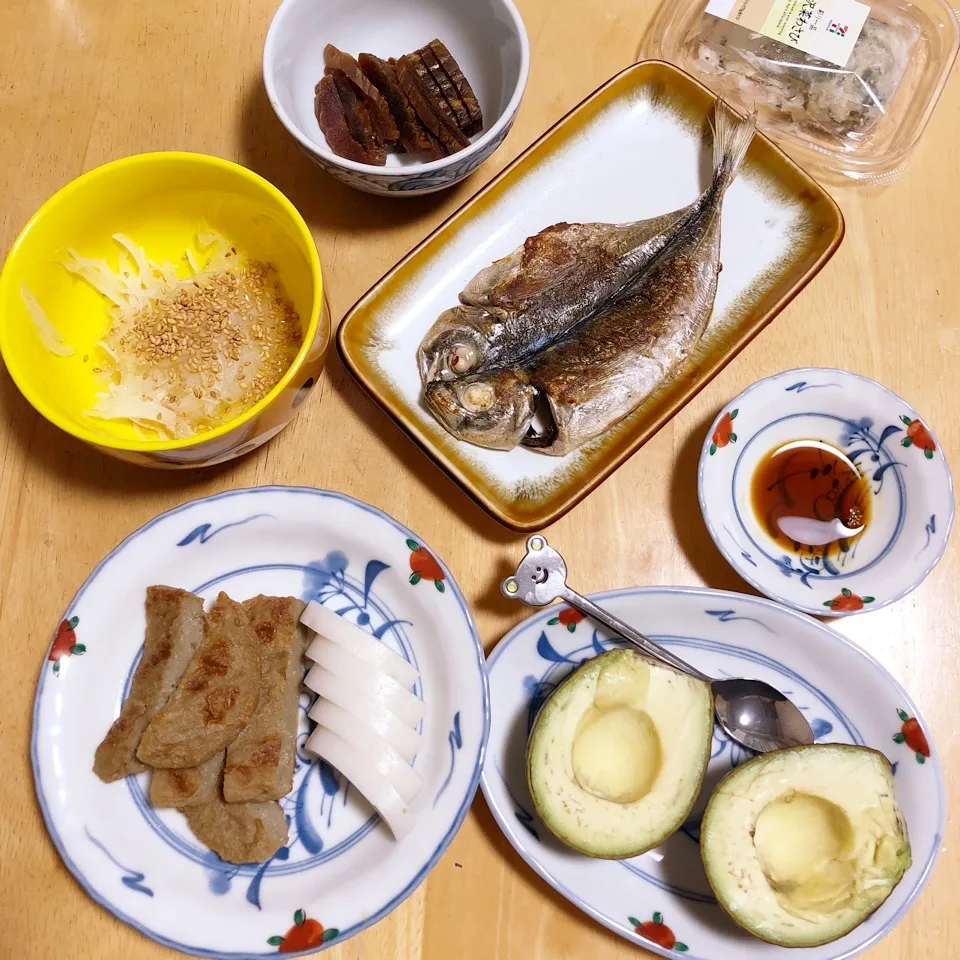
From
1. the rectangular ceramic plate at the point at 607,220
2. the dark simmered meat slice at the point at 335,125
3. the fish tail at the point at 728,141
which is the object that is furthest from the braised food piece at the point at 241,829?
the fish tail at the point at 728,141

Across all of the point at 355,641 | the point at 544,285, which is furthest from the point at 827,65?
the point at 355,641

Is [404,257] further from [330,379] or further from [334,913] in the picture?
[334,913]

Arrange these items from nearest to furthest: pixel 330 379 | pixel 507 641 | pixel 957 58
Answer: pixel 507 641
pixel 330 379
pixel 957 58

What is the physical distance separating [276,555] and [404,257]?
51cm

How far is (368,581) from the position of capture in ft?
3.59

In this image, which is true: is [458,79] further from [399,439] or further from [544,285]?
[399,439]

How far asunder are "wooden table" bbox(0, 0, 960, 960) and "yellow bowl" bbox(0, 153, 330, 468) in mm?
150

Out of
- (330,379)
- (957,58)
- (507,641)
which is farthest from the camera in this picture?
(957,58)

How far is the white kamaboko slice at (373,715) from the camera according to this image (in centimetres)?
100

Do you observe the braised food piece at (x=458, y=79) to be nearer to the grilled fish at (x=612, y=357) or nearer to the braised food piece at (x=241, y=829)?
the grilled fish at (x=612, y=357)

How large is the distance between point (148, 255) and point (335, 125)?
36cm

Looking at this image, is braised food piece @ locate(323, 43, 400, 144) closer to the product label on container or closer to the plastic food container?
the plastic food container

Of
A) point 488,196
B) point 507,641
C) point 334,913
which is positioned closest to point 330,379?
point 488,196

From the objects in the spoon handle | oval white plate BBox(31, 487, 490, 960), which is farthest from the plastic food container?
oval white plate BBox(31, 487, 490, 960)
